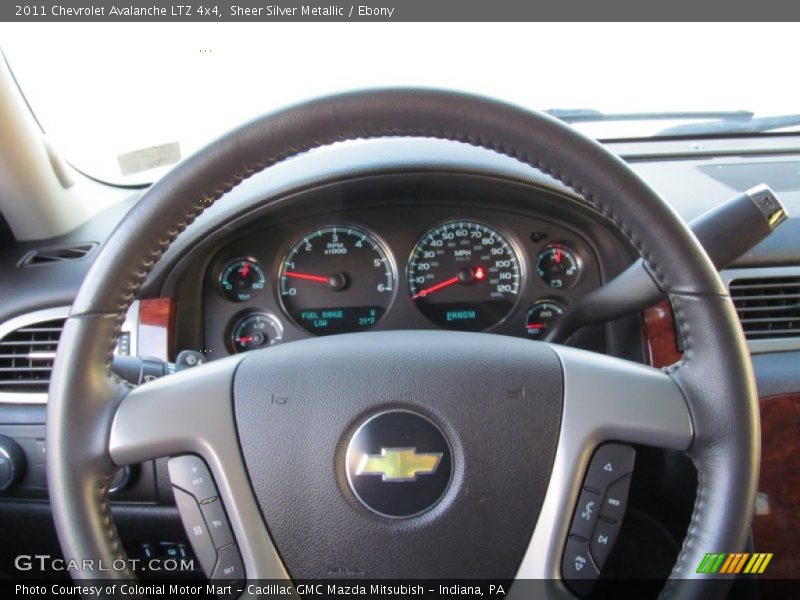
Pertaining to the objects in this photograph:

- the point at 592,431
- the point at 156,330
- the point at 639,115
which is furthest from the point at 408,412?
the point at 639,115

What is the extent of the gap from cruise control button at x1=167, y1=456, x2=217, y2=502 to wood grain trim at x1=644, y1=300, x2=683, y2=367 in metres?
1.17

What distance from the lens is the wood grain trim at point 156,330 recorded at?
6.05ft

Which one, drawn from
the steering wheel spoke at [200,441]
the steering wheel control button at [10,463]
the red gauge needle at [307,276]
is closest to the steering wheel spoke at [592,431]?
the steering wheel spoke at [200,441]

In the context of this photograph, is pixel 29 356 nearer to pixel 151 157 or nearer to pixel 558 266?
pixel 151 157

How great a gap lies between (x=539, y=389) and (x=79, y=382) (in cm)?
70

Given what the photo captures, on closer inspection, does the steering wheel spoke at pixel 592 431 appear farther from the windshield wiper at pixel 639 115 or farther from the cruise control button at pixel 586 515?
the windshield wiper at pixel 639 115

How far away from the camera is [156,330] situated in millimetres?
1851

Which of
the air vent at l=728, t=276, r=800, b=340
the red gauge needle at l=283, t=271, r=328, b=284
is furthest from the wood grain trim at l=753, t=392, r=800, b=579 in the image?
the red gauge needle at l=283, t=271, r=328, b=284

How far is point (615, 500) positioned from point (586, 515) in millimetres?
53

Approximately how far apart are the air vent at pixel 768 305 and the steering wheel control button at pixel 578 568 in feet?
3.42

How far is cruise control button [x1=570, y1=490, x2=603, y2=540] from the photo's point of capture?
1.14m

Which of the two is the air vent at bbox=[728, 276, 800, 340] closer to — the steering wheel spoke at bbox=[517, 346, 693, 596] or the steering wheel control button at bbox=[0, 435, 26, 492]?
the steering wheel spoke at bbox=[517, 346, 693, 596]

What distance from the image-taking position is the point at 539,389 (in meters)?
1.19

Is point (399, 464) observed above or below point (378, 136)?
below
